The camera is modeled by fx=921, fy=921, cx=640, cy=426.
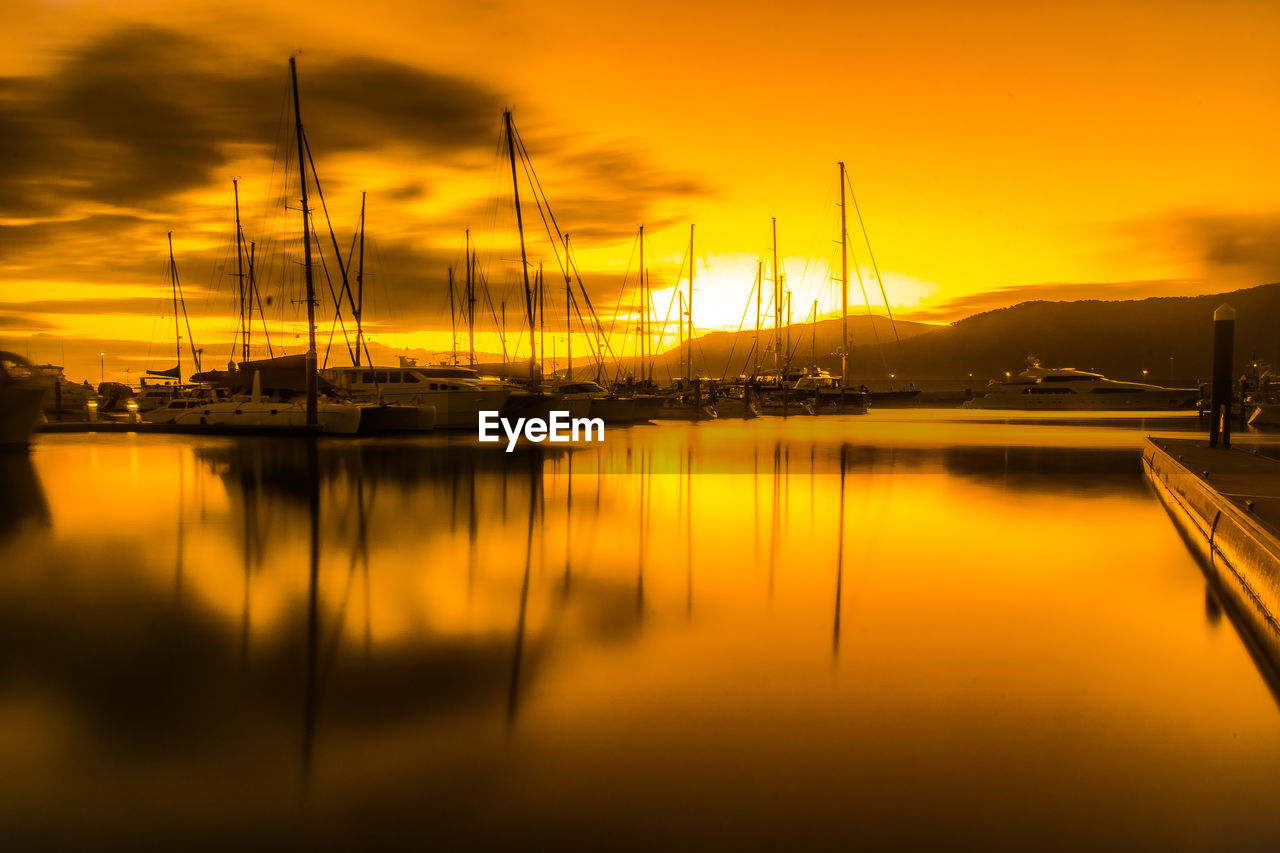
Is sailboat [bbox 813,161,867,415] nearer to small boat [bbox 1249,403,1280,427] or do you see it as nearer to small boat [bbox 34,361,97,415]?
small boat [bbox 1249,403,1280,427]

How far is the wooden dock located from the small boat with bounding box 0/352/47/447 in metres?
25.3

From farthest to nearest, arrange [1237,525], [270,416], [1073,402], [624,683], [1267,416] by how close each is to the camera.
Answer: [1073,402], [1267,416], [270,416], [1237,525], [624,683]

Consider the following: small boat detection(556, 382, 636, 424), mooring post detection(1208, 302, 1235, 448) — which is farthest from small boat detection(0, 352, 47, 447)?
mooring post detection(1208, 302, 1235, 448)

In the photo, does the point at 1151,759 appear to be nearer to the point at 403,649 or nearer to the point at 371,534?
the point at 403,649

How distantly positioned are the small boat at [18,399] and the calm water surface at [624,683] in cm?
1326

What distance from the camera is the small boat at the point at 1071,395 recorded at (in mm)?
81750

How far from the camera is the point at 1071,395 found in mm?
82250

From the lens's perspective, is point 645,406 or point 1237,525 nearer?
Answer: point 1237,525

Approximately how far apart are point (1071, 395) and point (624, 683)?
8597 centimetres

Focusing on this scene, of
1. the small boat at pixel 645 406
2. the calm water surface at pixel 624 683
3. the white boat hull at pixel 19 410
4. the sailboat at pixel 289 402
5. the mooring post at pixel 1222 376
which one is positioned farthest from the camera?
the small boat at pixel 645 406

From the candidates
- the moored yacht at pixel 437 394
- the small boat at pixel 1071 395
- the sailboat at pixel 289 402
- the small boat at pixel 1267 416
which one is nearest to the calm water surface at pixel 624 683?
the sailboat at pixel 289 402

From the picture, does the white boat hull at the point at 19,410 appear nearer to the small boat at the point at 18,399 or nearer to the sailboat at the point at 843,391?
the small boat at the point at 18,399

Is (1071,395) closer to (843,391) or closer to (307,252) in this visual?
(843,391)

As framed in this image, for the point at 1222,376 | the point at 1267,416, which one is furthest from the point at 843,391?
the point at 1222,376
